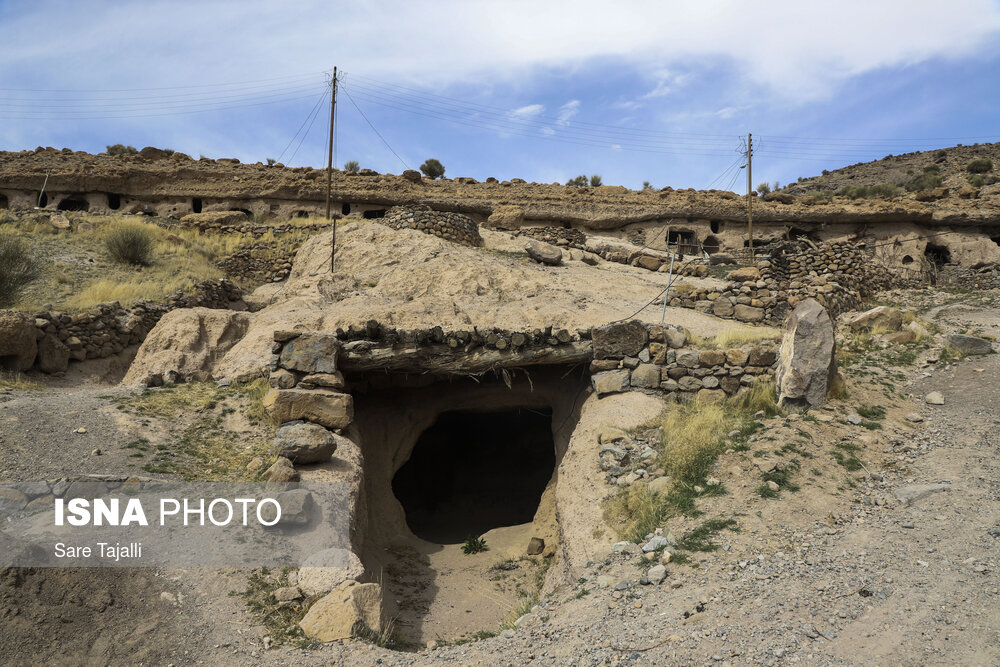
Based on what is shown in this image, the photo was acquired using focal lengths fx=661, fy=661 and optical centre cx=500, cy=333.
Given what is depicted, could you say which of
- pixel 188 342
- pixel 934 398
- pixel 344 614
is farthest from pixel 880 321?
pixel 188 342

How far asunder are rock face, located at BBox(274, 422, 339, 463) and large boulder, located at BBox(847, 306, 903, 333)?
29.8 feet

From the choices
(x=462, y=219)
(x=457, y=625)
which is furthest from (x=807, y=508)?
(x=462, y=219)

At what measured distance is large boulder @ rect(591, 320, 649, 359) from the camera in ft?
30.9

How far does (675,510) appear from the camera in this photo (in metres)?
6.98

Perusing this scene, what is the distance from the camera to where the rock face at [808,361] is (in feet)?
27.2

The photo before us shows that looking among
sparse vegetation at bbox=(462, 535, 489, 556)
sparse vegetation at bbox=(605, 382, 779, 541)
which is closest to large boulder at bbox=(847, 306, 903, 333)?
sparse vegetation at bbox=(605, 382, 779, 541)

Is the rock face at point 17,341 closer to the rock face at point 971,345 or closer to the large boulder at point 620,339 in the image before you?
the large boulder at point 620,339

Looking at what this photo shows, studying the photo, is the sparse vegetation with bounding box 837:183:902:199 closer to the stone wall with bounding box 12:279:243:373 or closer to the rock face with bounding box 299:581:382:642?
the stone wall with bounding box 12:279:243:373

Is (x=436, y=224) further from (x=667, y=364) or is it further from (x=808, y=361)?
(x=808, y=361)

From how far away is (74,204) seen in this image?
2445 cm

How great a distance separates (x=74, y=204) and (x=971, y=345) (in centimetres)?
2750

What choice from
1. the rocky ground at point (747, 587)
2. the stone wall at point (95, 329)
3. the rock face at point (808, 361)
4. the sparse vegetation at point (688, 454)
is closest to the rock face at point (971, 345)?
the rocky ground at point (747, 587)

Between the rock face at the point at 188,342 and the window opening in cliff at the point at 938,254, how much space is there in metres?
22.5

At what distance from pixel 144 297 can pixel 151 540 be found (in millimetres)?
10337
